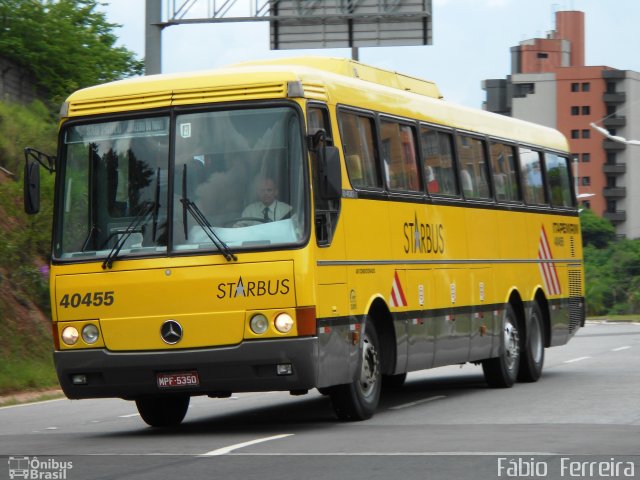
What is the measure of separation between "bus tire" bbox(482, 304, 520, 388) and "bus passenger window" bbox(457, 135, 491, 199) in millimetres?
1823

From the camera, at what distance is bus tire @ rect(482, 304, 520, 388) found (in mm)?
20125

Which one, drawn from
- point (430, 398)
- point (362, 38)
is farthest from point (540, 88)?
point (430, 398)

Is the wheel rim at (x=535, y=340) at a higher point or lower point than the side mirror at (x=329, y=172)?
lower

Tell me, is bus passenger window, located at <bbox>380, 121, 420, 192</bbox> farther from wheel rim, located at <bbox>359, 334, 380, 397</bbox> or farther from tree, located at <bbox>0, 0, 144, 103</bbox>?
tree, located at <bbox>0, 0, 144, 103</bbox>

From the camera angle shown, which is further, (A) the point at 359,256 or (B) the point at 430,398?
(B) the point at 430,398

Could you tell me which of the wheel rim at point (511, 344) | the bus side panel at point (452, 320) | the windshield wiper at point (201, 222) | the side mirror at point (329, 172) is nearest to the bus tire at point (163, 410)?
the windshield wiper at point (201, 222)

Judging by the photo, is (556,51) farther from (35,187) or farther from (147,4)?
(35,187)

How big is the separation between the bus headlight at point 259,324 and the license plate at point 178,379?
2.30ft

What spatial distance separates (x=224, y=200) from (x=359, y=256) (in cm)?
184

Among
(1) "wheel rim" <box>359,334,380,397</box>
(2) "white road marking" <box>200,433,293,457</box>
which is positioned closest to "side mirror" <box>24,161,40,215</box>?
(2) "white road marking" <box>200,433,293,457</box>

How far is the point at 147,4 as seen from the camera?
2559cm

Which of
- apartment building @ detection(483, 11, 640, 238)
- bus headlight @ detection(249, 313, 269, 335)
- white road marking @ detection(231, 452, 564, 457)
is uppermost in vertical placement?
apartment building @ detection(483, 11, 640, 238)

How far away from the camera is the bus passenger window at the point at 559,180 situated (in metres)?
23.1

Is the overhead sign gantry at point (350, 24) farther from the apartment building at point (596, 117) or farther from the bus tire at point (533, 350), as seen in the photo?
the apartment building at point (596, 117)
